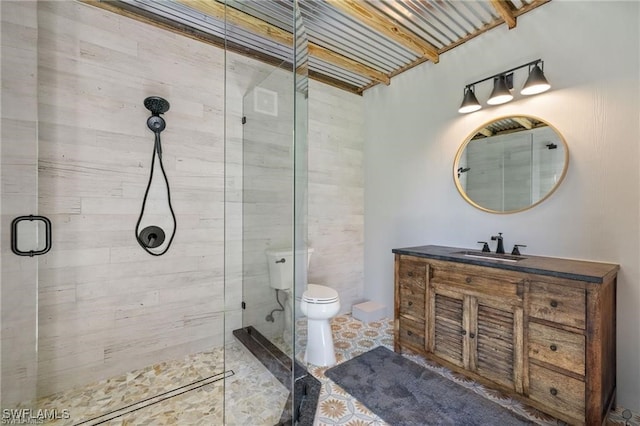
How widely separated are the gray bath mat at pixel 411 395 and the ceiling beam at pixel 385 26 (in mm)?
2477

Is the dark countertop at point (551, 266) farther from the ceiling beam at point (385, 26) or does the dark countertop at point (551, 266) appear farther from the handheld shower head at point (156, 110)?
the handheld shower head at point (156, 110)

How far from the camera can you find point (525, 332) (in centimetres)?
151

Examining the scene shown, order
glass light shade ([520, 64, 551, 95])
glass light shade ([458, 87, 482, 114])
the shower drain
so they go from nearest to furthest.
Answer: the shower drain → glass light shade ([520, 64, 551, 95]) → glass light shade ([458, 87, 482, 114])

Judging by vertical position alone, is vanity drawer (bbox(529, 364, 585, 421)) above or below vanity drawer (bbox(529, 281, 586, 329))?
below

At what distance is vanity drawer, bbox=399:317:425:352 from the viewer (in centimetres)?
201

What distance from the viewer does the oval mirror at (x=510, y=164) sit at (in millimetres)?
1845

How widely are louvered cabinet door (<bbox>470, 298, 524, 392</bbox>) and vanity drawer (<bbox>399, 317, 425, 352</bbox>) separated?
1.19 ft

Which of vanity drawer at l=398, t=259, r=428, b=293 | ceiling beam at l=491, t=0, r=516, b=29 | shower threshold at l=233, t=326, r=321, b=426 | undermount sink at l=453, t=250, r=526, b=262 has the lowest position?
shower threshold at l=233, t=326, r=321, b=426

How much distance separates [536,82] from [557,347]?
5.21 feet

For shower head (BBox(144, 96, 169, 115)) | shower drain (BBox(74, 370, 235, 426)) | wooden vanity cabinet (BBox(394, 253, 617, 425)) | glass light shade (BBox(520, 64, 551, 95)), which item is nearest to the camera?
wooden vanity cabinet (BBox(394, 253, 617, 425))

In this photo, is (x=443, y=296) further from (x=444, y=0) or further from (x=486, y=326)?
(x=444, y=0)

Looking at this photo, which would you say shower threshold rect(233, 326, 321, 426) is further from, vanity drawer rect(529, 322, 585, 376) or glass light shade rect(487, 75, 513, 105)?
glass light shade rect(487, 75, 513, 105)

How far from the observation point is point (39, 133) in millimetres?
1604


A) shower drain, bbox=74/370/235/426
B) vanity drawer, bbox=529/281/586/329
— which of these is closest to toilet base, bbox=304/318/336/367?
shower drain, bbox=74/370/235/426
